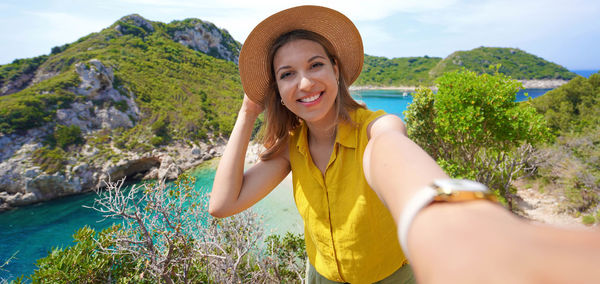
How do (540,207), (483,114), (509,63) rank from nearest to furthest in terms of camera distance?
1. (483,114)
2. (540,207)
3. (509,63)

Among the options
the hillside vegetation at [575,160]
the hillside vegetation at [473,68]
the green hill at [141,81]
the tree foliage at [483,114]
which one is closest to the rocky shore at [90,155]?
the green hill at [141,81]

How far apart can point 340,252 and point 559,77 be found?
96.3 meters

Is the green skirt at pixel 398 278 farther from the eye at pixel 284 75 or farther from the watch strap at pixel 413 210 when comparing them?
the eye at pixel 284 75

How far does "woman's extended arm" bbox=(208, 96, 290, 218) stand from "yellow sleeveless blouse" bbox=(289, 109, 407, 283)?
0.28 meters

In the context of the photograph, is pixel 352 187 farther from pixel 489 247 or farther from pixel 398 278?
pixel 489 247

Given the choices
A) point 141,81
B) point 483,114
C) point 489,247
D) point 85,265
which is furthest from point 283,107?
point 141,81


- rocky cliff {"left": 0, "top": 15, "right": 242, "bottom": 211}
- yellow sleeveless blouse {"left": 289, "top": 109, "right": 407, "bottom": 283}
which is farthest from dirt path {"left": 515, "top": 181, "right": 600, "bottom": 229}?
rocky cliff {"left": 0, "top": 15, "right": 242, "bottom": 211}

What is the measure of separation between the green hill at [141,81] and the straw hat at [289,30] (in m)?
24.4

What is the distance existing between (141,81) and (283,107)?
3385 centimetres

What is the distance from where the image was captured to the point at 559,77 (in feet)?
218

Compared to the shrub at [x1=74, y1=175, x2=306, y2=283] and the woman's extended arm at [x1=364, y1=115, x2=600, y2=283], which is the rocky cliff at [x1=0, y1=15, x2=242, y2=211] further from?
the woman's extended arm at [x1=364, y1=115, x2=600, y2=283]

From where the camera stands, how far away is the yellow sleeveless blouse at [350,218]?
3.87ft

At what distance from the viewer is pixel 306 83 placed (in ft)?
4.31

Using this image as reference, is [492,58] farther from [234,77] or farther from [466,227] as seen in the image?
[466,227]
